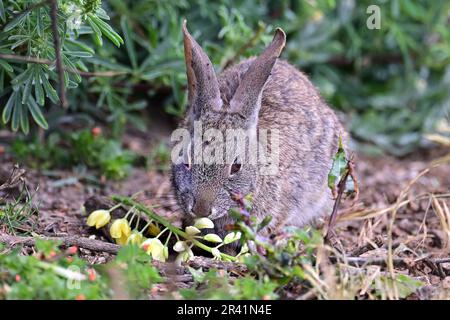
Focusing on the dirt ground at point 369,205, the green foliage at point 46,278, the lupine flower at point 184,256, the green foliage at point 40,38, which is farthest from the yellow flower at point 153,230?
the green foliage at point 46,278

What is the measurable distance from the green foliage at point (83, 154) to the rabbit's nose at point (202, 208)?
198 cm

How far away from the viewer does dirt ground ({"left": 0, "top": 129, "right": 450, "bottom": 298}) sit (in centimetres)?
461

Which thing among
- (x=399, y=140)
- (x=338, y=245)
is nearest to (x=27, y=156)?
(x=338, y=245)

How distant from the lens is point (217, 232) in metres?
5.23

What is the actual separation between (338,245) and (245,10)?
340 centimetres

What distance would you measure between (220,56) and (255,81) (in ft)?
6.15

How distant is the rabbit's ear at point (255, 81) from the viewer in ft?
16.0

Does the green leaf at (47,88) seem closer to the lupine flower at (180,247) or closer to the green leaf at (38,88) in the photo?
the green leaf at (38,88)

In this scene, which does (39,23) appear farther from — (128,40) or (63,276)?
(63,276)

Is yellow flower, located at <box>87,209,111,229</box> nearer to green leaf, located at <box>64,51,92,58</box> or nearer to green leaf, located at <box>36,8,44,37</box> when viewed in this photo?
green leaf, located at <box>64,51,92,58</box>

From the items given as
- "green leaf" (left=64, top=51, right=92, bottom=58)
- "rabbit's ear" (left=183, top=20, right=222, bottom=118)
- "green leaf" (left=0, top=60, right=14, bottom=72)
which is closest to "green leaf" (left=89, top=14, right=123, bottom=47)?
"green leaf" (left=64, top=51, right=92, bottom=58)

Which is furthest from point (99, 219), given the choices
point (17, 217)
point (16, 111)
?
point (16, 111)

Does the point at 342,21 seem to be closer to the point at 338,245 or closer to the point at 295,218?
the point at 295,218

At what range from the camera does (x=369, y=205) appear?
673 centimetres
